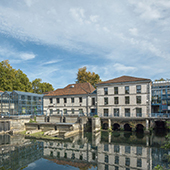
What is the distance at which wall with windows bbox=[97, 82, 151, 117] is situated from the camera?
34.4m

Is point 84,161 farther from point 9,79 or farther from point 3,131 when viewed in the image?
point 9,79

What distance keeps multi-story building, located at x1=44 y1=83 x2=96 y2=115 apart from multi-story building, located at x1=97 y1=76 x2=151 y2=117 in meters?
3.09

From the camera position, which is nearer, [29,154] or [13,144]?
[29,154]

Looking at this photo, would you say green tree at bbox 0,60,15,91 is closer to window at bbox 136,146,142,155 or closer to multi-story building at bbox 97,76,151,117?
multi-story building at bbox 97,76,151,117

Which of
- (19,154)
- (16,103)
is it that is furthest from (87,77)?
(19,154)

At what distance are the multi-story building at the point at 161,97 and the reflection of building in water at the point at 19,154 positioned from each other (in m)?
28.2

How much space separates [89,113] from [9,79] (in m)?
29.2

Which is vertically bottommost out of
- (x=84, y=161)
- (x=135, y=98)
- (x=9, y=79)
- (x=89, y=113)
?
(x=84, y=161)

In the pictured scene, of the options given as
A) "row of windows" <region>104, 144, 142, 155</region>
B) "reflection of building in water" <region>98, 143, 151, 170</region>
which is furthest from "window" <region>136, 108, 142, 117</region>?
"row of windows" <region>104, 144, 142, 155</region>

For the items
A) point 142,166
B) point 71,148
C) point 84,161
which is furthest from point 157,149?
point 71,148

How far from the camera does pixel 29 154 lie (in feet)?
68.8

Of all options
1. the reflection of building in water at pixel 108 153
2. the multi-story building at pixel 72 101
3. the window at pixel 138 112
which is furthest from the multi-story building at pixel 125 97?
the reflection of building in water at pixel 108 153

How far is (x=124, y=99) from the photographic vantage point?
36.2 meters

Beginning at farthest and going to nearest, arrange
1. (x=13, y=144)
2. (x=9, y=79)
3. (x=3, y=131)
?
1. (x=9, y=79)
2. (x=3, y=131)
3. (x=13, y=144)
